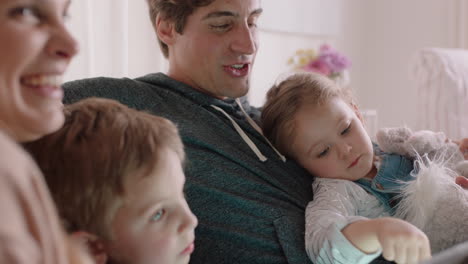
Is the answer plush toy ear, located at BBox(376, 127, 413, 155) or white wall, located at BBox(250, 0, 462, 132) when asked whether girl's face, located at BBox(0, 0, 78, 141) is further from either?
white wall, located at BBox(250, 0, 462, 132)

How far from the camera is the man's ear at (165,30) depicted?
4.81 ft

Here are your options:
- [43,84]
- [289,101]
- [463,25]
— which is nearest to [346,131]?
[289,101]

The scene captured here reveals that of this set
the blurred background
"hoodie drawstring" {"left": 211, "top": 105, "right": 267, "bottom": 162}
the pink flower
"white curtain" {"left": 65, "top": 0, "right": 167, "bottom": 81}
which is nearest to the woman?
"hoodie drawstring" {"left": 211, "top": 105, "right": 267, "bottom": 162}

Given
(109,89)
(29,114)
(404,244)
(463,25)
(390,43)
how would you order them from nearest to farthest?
(29,114) → (404,244) → (109,89) → (463,25) → (390,43)


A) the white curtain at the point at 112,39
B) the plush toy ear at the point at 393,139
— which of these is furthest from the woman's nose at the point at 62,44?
the white curtain at the point at 112,39

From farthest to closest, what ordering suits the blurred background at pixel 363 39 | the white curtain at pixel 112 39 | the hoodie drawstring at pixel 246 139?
the blurred background at pixel 363 39 → the white curtain at pixel 112 39 → the hoodie drawstring at pixel 246 139

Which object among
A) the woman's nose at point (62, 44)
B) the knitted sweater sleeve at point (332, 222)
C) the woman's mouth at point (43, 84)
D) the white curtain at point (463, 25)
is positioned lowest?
the knitted sweater sleeve at point (332, 222)

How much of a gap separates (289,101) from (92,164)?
708 mm

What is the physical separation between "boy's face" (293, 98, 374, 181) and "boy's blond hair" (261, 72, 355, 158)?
0.02m

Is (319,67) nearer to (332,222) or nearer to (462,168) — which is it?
(462,168)

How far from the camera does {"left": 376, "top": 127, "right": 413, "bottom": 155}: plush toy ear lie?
4.36 ft

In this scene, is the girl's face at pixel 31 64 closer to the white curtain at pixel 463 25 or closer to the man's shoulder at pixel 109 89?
the man's shoulder at pixel 109 89

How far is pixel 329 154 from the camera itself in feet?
4.00

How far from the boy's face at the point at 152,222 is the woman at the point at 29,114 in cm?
15
